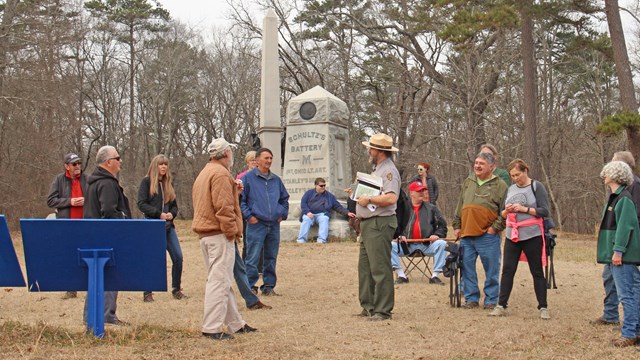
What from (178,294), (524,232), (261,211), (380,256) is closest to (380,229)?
(380,256)

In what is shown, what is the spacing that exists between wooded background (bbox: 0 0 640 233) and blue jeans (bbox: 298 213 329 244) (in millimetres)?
6450

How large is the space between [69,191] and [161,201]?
3.63 ft

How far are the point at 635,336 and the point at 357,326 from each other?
2.46 metres

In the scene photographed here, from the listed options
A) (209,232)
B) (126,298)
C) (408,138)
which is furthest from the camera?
(408,138)

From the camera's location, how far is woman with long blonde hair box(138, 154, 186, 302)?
8.76 metres

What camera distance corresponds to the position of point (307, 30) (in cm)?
3459

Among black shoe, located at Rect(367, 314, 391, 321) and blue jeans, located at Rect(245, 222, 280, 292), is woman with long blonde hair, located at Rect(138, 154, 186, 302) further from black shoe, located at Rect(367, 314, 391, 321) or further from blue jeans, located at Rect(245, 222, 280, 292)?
black shoe, located at Rect(367, 314, 391, 321)

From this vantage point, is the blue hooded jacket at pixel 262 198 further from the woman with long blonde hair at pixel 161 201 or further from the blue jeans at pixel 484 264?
the blue jeans at pixel 484 264

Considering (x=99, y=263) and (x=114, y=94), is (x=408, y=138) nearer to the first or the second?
(x=114, y=94)

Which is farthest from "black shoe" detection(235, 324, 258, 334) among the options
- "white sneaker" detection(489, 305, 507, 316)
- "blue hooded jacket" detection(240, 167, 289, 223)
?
"white sneaker" detection(489, 305, 507, 316)

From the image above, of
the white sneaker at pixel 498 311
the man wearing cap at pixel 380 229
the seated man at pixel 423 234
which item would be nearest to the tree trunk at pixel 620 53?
the seated man at pixel 423 234

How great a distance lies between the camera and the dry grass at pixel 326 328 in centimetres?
557

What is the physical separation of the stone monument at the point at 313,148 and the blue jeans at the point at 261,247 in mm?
7477

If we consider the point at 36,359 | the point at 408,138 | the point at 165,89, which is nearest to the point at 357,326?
the point at 36,359
